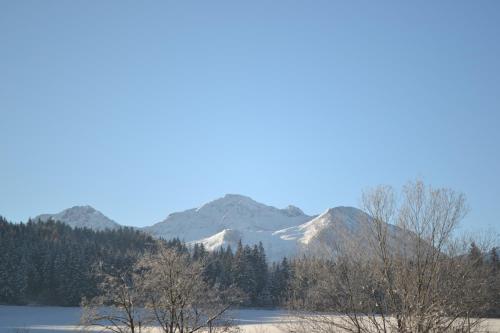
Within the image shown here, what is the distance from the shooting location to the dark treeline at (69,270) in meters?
84.9

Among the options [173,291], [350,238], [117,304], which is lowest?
[117,304]

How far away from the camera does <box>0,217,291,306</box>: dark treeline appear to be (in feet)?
278

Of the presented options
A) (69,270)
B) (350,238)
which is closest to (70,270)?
(69,270)

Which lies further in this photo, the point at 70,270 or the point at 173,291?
the point at 70,270

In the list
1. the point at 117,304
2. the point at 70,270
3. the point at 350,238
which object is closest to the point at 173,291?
the point at 117,304

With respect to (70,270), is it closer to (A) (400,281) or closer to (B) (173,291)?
(B) (173,291)

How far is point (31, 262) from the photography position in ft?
298

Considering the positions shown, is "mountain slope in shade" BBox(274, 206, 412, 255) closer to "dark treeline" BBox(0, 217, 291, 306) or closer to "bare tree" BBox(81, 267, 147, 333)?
"bare tree" BBox(81, 267, 147, 333)

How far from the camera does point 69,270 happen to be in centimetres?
8775

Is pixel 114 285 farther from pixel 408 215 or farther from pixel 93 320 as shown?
pixel 408 215

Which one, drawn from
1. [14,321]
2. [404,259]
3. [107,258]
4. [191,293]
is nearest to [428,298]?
[404,259]

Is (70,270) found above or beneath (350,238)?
beneath

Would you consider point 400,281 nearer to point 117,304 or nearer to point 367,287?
point 367,287

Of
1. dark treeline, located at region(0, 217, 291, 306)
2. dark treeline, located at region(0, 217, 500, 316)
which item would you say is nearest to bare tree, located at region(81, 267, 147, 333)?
dark treeline, located at region(0, 217, 500, 316)
